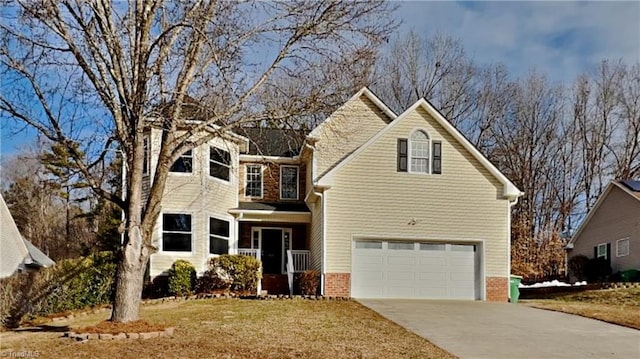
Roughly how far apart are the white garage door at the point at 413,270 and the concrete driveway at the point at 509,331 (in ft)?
5.56

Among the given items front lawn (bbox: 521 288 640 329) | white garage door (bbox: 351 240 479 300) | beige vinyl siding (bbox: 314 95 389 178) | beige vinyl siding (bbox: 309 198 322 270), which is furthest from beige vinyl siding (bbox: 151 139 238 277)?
front lawn (bbox: 521 288 640 329)

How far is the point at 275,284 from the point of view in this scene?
23984mm

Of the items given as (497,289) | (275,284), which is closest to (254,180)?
(275,284)

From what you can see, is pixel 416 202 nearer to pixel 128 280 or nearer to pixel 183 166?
pixel 183 166

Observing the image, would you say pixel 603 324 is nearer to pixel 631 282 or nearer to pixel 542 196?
pixel 631 282


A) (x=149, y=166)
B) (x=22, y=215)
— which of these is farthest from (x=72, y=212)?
(x=149, y=166)

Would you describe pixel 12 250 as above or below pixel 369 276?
above

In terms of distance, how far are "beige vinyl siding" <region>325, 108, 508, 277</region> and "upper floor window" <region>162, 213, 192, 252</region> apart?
4.86 m

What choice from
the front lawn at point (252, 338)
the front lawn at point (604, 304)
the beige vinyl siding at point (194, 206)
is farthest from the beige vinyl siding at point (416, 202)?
the front lawn at point (252, 338)

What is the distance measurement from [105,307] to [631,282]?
19044 mm

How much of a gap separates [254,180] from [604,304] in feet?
41.6

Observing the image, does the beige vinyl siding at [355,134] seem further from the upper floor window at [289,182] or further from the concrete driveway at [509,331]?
the concrete driveway at [509,331]

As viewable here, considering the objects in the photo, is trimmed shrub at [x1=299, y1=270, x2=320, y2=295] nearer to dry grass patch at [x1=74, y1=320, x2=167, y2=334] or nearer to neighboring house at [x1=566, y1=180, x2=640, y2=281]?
dry grass patch at [x1=74, y1=320, x2=167, y2=334]

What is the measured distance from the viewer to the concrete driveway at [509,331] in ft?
39.3
